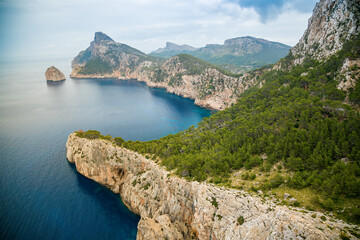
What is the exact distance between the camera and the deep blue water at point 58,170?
141 feet

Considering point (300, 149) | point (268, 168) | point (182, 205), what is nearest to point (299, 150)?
point (300, 149)

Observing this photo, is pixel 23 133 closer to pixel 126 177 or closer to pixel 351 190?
pixel 126 177

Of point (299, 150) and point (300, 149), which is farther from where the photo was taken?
point (299, 150)

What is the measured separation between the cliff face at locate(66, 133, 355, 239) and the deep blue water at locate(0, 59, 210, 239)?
→ 200 inches

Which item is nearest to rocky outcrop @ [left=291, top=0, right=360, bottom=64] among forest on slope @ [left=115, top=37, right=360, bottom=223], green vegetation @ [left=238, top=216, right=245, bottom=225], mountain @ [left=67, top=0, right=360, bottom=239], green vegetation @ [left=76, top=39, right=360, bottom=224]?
mountain @ [left=67, top=0, right=360, bottom=239]

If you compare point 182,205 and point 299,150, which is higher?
point 299,150

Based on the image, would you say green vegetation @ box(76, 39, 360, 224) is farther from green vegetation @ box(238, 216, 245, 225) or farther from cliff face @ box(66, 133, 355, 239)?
green vegetation @ box(238, 216, 245, 225)

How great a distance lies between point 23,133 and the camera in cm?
8638

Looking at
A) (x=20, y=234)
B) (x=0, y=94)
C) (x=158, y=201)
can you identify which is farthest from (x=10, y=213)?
(x=0, y=94)

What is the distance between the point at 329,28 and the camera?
2630 inches

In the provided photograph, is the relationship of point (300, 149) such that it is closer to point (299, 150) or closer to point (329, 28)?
point (299, 150)

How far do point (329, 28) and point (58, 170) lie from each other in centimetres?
11164

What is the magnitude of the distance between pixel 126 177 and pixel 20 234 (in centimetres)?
2566

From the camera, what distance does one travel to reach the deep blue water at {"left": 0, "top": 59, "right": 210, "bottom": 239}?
141 ft
